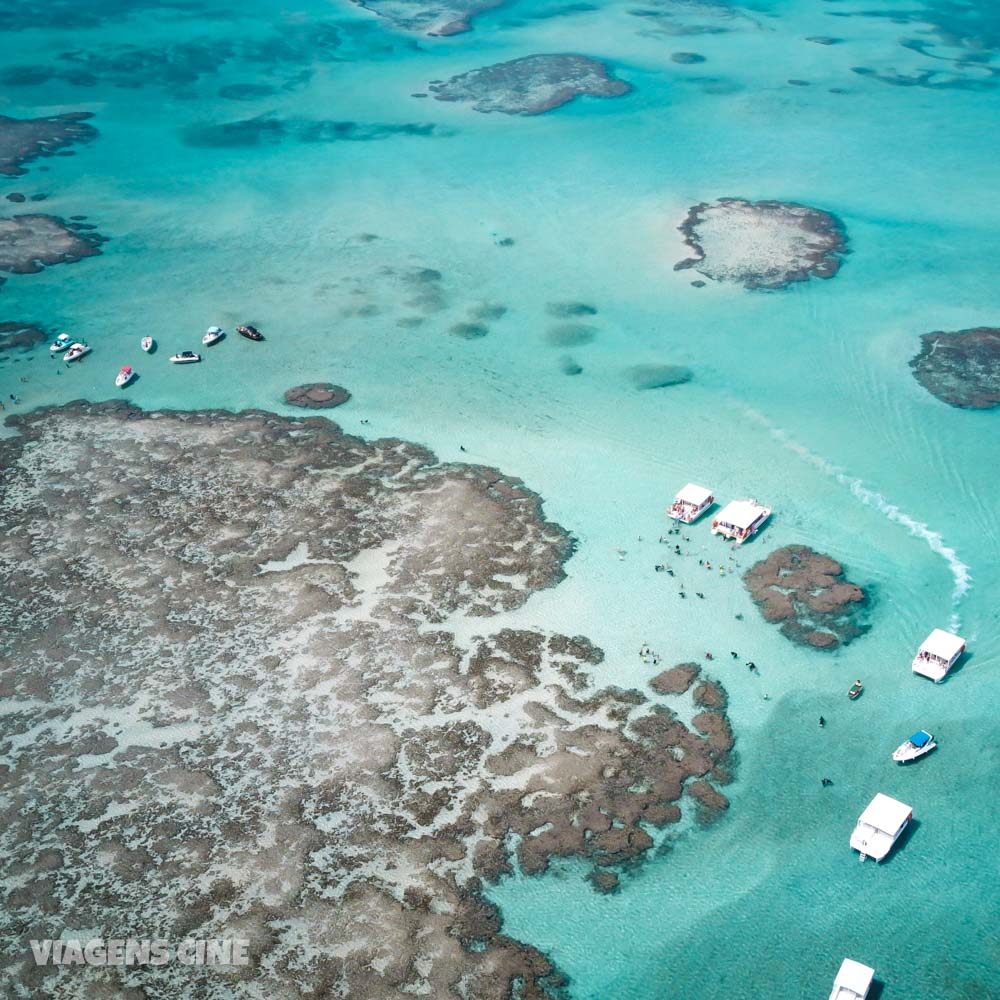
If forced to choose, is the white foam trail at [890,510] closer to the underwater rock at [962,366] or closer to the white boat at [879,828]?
the underwater rock at [962,366]

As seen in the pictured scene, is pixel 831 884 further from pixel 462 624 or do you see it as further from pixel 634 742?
pixel 462 624

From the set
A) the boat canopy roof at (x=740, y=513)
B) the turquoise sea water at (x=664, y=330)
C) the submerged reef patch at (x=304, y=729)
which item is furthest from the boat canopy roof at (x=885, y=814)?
the boat canopy roof at (x=740, y=513)

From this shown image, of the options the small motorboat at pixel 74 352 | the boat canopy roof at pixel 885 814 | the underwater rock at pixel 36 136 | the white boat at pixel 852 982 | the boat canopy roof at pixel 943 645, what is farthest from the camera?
the underwater rock at pixel 36 136

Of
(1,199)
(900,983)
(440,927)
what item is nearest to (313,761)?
(440,927)

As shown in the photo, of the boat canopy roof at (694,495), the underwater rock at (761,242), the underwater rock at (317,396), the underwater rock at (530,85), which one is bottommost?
the underwater rock at (317,396)

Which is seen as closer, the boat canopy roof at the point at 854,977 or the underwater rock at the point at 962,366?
the boat canopy roof at the point at 854,977

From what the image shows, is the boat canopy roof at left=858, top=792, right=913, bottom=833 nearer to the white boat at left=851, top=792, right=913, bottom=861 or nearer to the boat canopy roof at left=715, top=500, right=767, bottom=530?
the white boat at left=851, top=792, right=913, bottom=861
